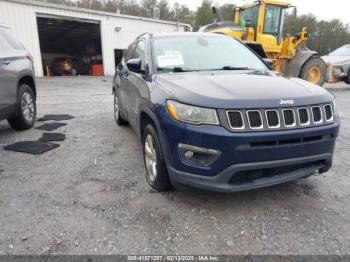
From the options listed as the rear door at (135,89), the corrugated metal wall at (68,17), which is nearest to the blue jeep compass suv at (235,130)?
the rear door at (135,89)

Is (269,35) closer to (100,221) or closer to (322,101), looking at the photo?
(322,101)

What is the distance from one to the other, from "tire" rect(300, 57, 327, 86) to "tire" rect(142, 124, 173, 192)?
910cm

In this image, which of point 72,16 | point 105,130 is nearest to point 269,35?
point 105,130

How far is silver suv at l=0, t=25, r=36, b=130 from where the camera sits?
434 centimetres

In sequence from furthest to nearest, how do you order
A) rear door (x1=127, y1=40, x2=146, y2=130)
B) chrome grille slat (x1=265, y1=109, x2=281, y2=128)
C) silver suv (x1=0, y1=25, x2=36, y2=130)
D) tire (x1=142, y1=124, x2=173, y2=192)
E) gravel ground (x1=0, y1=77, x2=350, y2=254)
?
silver suv (x1=0, y1=25, x2=36, y2=130) → rear door (x1=127, y1=40, x2=146, y2=130) → tire (x1=142, y1=124, x2=173, y2=192) → chrome grille slat (x1=265, y1=109, x2=281, y2=128) → gravel ground (x1=0, y1=77, x2=350, y2=254)

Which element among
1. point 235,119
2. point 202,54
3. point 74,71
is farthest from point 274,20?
point 74,71

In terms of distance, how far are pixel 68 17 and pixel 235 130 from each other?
18.0 meters

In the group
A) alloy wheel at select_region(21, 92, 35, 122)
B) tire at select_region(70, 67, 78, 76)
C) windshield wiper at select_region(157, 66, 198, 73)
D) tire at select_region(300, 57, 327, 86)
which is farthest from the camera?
tire at select_region(70, 67, 78, 76)

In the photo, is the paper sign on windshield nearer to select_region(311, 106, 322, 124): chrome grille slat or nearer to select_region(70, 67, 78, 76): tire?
select_region(311, 106, 322, 124): chrome grille slat

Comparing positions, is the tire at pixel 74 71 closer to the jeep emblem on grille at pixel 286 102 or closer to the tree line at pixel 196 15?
the tree line at pixel 196 15

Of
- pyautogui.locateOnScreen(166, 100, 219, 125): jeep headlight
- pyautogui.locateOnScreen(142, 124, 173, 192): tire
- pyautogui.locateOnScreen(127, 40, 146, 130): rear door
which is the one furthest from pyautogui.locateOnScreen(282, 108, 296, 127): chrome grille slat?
pyautogui.locateOnScreen(127, 40, 146, 130): rear door

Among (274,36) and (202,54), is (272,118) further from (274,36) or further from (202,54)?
(274,36)

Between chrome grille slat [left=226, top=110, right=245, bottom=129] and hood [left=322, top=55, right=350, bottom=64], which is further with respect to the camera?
hood [left=322, top=55, right=350, bottom=64]

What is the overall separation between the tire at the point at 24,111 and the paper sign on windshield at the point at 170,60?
2984 millimetres
